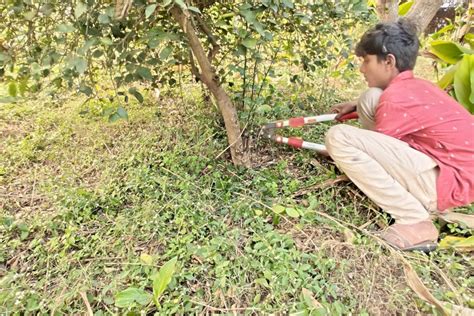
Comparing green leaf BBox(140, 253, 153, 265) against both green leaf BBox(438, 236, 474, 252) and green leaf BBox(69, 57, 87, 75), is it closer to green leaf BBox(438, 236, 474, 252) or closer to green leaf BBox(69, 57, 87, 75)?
green leaf BBox(69, 57, 87, 75)

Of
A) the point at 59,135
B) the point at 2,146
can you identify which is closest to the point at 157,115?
the point at 59,135

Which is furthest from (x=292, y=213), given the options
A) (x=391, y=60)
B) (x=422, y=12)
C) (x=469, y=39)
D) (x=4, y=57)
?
(x=469, y=39)

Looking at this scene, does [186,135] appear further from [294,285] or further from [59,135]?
[294,285]

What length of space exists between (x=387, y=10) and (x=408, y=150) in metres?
1.18

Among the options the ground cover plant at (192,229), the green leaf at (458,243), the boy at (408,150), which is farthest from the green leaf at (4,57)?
the green leaf at (458,243)

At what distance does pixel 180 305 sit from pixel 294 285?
1.25ft

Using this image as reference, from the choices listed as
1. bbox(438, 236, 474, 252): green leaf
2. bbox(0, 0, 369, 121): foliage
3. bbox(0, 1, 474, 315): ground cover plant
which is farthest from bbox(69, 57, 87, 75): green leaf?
bbox(438, 236, 474, 252): green leaf

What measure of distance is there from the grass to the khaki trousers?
120mm

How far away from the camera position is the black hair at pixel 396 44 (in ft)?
5.16

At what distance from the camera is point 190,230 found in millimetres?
1545

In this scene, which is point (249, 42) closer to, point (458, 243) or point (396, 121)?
point (396, 121)

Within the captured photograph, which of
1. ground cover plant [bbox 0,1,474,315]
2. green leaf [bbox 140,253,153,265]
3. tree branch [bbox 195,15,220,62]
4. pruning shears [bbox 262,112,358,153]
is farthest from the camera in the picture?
pruning shears [bbox 262,112,358,153]

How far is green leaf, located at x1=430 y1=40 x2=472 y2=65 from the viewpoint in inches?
83.9

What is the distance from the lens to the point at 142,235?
4.99ft
